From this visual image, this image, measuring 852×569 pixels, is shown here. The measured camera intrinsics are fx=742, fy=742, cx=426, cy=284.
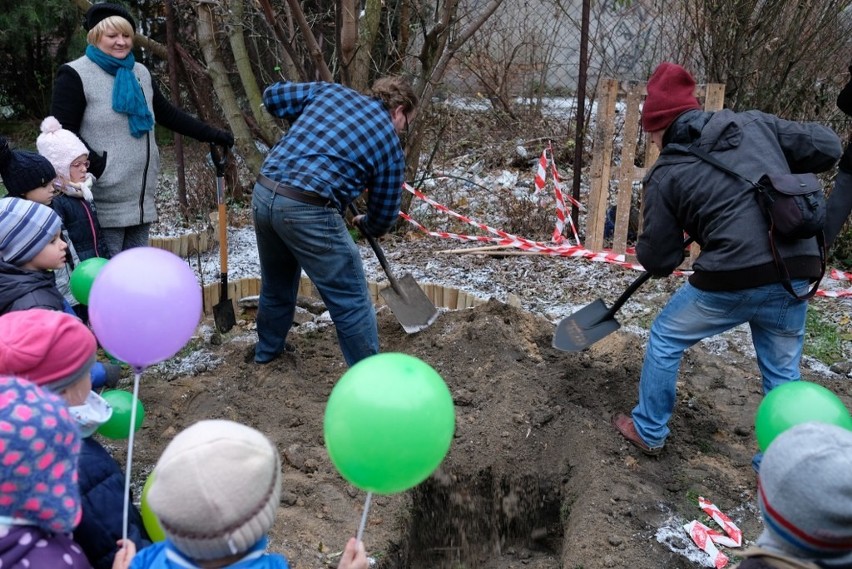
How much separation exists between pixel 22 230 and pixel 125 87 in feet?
4.70

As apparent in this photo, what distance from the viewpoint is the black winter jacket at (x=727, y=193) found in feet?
9.89

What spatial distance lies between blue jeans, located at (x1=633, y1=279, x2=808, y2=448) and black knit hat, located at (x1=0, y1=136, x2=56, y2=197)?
2826 mm

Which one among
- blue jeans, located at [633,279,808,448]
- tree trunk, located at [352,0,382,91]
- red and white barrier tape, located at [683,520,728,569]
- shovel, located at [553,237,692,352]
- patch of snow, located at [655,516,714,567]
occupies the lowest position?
patch of snow, located at [655,516,714,567]

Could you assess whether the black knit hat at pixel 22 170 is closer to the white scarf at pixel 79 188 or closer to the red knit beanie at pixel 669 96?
the white scarf at pixel 79 188

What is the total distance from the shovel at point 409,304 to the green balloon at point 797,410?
2647mm

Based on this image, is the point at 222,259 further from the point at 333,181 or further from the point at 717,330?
the point at 717,330

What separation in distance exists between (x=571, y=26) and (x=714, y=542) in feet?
26.1

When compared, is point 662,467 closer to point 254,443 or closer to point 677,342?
point 677,342

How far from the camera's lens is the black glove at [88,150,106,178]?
3791mm

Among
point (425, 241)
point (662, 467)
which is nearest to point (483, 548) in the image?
point (662, 467)

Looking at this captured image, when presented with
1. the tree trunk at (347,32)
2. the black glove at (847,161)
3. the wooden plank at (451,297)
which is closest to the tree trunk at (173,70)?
the tree trunk at (347,32)

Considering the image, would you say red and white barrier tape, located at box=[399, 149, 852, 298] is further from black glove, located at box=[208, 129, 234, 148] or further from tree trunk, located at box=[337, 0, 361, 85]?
black glove, located at box=[208, 129, 234, 148]

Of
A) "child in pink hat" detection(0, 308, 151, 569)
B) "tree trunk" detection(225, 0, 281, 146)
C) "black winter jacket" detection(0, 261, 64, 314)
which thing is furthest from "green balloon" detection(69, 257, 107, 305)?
"tree trunk" detection(225, 0, 281, 146)

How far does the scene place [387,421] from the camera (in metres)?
1.75
